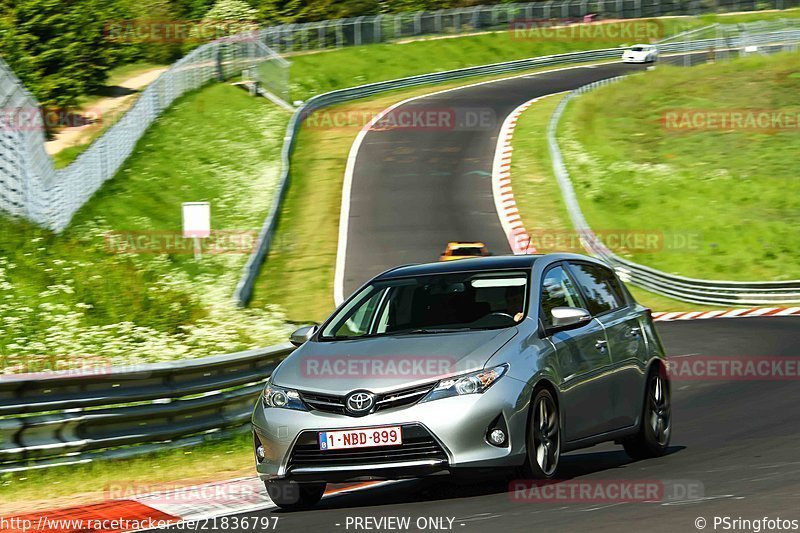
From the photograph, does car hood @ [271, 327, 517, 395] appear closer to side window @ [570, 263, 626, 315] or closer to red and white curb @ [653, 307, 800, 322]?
side window @ [570, 263, 626, 315]

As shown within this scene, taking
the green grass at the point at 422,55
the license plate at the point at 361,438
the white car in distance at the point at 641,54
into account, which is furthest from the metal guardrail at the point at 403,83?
the license plate at the point at 361,438

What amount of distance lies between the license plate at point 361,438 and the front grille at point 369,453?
0.03 m

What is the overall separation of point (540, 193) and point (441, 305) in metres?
28.6

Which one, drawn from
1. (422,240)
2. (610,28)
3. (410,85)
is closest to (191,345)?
(422,240)

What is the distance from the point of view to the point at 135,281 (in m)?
19.0

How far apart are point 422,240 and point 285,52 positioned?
30.2 m

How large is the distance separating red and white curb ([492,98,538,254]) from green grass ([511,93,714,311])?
18 centimetres

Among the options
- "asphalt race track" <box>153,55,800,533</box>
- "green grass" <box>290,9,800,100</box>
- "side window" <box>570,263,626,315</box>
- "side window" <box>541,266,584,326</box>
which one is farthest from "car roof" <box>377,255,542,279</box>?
"green grass" <box>290,9,800,100</box>

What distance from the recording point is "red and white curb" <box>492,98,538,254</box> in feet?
108

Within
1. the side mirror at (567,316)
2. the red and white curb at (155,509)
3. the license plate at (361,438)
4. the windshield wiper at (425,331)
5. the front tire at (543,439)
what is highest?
the side mirror at (567,316)

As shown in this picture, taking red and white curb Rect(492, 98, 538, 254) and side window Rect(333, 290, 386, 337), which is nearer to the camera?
side window Rect(333, 290, 386, 337)

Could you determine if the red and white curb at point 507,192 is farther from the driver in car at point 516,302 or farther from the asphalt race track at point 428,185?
the driver in car at point 516,302

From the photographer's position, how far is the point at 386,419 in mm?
8539

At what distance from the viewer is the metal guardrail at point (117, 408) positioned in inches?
414
